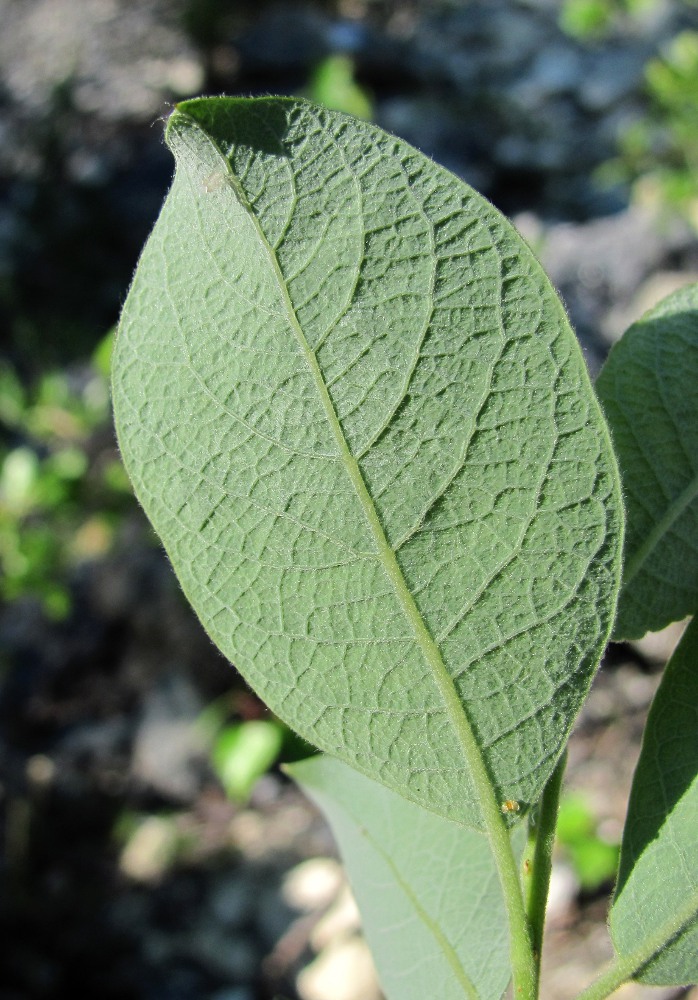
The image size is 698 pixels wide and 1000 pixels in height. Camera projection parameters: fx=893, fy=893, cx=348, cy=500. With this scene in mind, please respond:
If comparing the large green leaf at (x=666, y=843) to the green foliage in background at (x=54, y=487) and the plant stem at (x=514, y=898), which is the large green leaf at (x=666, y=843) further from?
the green foliage in background at (x=54, y=487)

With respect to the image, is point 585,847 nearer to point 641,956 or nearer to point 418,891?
point 418,891

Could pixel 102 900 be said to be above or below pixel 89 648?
below

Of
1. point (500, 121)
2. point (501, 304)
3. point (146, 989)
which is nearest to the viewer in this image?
point (501, 304)

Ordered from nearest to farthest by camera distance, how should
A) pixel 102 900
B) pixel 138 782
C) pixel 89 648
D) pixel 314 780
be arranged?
1. pixel 314 780
2. pixel 102 900
3. pixel 138 782
4. pixel 89 648

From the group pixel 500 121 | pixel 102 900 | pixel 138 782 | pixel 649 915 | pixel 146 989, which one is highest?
pixel 500 121

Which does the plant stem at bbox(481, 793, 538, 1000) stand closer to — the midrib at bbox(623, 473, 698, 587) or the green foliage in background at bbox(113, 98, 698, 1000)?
the green foliage in background at bbox(113, 98, 698, 1000)

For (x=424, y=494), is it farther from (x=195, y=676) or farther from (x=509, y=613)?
(x=195, y=676)

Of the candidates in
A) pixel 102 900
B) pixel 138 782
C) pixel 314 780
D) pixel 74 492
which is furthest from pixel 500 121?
pixel 314 780

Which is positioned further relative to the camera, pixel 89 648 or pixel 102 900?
pixel 89 648
